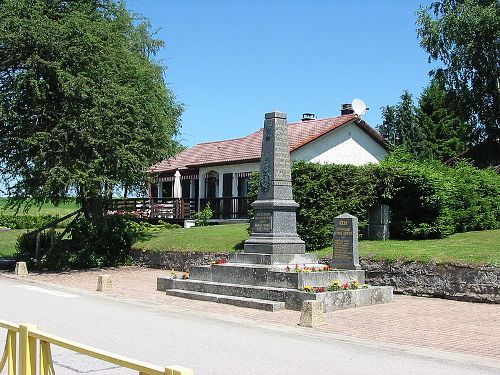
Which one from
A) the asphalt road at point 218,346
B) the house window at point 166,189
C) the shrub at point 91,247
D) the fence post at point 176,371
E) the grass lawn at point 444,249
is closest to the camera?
the fence post at point 176,371

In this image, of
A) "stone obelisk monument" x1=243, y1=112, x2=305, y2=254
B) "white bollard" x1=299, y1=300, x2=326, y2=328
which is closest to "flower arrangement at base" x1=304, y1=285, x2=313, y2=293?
"white bollard" x1=299, y1=300, x2=326, y2=328

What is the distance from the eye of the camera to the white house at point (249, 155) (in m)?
35.7

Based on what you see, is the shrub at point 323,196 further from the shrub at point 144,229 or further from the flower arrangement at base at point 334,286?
the shrub at point 144,229

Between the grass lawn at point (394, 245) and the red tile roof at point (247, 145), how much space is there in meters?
9.93

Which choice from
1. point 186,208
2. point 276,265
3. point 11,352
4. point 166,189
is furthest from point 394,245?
point 166,189

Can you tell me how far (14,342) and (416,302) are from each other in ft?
38.0

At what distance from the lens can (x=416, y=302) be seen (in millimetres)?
14633

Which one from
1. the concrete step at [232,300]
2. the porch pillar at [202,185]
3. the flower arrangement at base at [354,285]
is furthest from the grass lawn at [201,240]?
the porch pillar at [202,185]

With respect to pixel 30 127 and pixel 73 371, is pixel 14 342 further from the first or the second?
pixel 30 127

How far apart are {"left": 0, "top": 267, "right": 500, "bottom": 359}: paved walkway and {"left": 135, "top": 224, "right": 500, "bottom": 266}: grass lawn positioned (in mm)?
1157

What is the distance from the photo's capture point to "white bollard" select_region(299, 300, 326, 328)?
11297 mm

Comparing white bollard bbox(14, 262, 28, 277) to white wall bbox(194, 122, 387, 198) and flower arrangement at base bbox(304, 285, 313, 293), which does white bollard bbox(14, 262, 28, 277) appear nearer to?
flower arrangement at base bbox(304, 285, 313, 293)

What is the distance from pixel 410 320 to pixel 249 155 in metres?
25.6

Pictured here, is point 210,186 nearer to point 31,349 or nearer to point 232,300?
point 232,300
